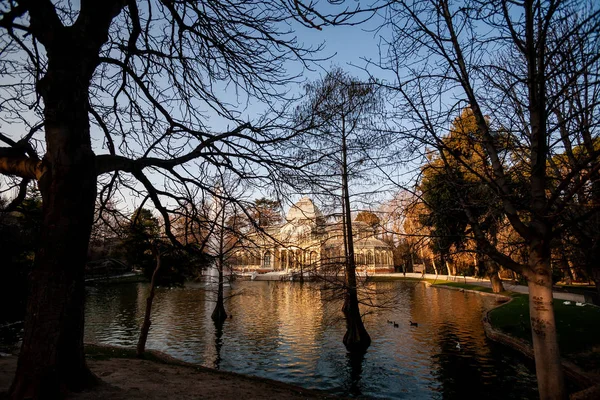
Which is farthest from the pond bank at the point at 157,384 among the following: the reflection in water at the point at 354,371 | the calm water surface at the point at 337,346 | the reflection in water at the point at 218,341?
the reflection in water at the point at 218,341

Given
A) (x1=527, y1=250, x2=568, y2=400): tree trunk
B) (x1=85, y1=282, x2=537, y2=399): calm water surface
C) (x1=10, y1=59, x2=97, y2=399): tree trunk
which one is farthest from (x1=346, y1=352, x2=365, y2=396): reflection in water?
(x1=10, y1=59, x2=97, y2=399): tree trunk

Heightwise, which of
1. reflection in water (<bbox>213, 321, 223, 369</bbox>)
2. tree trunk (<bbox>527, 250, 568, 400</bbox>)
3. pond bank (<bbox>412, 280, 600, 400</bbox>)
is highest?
tree trunk (<bbox>527, 250, 568, 400</bbox>)

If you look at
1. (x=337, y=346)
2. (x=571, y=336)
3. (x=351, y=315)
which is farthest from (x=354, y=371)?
(x=571, y=336)

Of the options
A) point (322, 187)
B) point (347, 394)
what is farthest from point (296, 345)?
point (322, 187)

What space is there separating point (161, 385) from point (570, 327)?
14056mm

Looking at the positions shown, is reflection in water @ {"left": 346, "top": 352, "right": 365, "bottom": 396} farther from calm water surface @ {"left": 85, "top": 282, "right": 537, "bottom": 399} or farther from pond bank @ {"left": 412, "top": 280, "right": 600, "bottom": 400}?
pond bank @ {"left": 412, "top": 280, "right": 600, "bottom": 400}

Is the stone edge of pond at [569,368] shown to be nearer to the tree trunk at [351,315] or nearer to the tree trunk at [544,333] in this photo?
the tree trunk at [544,333]

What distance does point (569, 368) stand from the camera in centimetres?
956

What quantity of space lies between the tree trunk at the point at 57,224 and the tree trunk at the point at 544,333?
227 inches

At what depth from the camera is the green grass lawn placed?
1028 cm

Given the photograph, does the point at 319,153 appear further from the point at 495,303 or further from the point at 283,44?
the point at 495,303

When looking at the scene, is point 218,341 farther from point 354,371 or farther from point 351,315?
point 354,371

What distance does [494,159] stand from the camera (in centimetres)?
524

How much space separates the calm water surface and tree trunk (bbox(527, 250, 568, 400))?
5.31 meters
